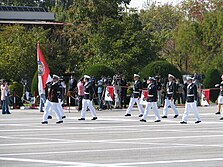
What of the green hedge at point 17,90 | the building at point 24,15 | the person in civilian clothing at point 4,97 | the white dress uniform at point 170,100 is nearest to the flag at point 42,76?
the person in civilian clothing at point 4,97

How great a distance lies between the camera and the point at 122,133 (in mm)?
22500

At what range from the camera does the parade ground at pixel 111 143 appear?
1491 cm

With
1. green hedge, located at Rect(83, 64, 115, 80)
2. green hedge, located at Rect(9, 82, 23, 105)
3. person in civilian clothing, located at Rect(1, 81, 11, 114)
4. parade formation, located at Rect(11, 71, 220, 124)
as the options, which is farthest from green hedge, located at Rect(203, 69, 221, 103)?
person in civilian clothing, located at Rect(1, 81, 11, 114)

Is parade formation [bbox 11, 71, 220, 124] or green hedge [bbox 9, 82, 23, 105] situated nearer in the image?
parade formation [bbox 11, 71, 220, 124]

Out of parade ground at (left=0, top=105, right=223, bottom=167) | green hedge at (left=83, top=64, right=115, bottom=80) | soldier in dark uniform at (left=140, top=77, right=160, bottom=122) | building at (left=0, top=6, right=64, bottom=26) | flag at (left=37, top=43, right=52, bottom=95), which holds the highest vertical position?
building at (left=0, top=6, right=64, bottom=26)

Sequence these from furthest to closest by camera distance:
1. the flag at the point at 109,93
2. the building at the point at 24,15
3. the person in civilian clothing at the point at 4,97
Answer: the building at the point at 24,15 → the flag at the point at 109,93 → the person in civilian clothing at the point at 4,97

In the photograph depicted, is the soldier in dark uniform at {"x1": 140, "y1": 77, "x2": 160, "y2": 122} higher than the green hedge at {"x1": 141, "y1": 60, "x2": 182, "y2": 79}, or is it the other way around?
the green hedge at {"x1": 141, "y1": 60, "x2": 182, "y2": 79}

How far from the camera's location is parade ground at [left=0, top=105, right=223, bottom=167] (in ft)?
48.9

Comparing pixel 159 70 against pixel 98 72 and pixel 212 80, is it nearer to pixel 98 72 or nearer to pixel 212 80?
pixel 98 72

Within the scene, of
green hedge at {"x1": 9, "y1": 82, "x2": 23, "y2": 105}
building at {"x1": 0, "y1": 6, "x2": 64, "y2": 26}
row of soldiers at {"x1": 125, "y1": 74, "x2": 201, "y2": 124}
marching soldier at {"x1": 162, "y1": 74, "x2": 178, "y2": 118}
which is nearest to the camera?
row of soldiers at {"x1": 125, "y1": 74, "x2": 201, "y2": 124}

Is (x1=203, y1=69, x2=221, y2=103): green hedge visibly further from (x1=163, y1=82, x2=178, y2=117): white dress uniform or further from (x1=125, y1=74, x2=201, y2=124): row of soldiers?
(x1=163, y1=82, x2=178, y2=117): white dress uniform

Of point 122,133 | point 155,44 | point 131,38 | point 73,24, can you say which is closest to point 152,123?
point 122,133

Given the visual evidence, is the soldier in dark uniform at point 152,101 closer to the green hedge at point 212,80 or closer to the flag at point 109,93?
the flag at point 109,93

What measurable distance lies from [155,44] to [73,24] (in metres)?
7.54
